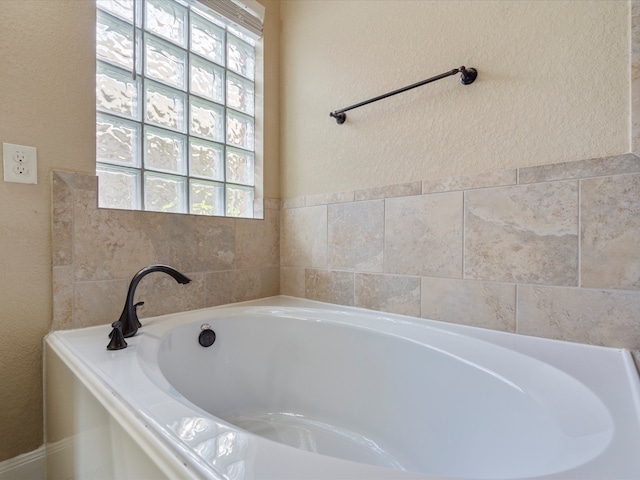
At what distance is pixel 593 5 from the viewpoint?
2.80 feet

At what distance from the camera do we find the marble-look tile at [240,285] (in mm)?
1432

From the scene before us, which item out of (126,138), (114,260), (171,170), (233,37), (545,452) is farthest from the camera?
(233,37)

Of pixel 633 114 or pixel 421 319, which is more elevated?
pixel 633 114

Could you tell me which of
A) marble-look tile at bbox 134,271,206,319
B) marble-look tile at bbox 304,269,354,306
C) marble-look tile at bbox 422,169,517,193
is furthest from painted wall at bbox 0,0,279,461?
marble-look tile at bbox 422,169,517,193

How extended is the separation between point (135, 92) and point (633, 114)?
5.58 ft

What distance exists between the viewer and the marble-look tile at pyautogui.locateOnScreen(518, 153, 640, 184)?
81 cm

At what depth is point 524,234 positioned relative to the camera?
0.96 m

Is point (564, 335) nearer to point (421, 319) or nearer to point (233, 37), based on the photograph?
point (421, 319)

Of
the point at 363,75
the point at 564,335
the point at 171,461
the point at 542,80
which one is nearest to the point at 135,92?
the point at 363,75

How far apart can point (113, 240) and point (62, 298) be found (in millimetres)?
244

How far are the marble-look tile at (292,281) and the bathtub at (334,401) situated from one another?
0.33 m

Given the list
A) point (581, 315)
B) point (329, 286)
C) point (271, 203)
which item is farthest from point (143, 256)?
point (581, 315)

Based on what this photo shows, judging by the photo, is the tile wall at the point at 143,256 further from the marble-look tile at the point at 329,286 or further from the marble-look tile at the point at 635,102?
the marble-look tile at the point at 635,102

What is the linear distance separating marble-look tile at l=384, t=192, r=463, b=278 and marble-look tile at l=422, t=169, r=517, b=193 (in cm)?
3
